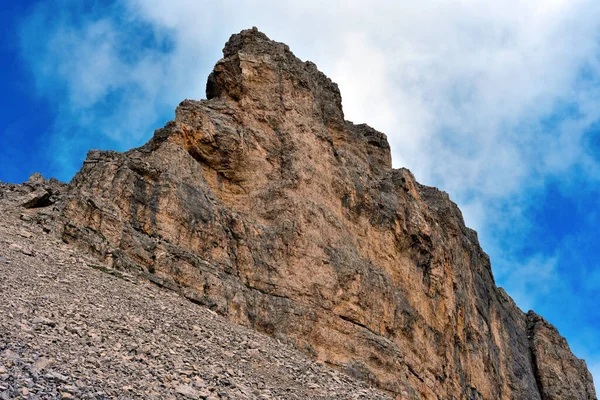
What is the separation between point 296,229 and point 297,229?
0.06 meters

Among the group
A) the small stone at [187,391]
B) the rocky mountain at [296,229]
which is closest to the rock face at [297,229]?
the rocky mountain at [296,229]

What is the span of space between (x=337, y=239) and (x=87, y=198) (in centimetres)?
1293

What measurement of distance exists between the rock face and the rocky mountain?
3.3 inches

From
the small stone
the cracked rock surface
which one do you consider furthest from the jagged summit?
the small stone

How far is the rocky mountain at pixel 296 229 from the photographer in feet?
99.5

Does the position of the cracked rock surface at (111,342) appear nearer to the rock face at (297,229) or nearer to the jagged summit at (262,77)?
the rock face at (297,229)

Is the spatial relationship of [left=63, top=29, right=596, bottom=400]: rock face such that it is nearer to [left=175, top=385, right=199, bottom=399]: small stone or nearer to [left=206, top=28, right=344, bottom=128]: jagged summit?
[left=206, top=28, right=344, bottom=128]: jagged summit

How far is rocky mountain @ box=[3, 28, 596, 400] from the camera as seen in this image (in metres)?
30.3

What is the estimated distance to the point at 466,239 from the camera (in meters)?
53.7

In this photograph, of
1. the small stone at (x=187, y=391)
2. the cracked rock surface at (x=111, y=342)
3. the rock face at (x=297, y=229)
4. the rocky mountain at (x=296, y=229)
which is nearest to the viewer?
the cracked rock surface at (x=111, y=342)

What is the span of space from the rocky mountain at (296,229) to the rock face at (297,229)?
0.08m

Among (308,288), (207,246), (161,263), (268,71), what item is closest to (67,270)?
(161,263)

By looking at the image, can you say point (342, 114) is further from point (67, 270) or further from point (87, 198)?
point (67, 270)

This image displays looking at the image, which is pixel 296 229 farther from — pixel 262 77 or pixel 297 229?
pixel 262 77
